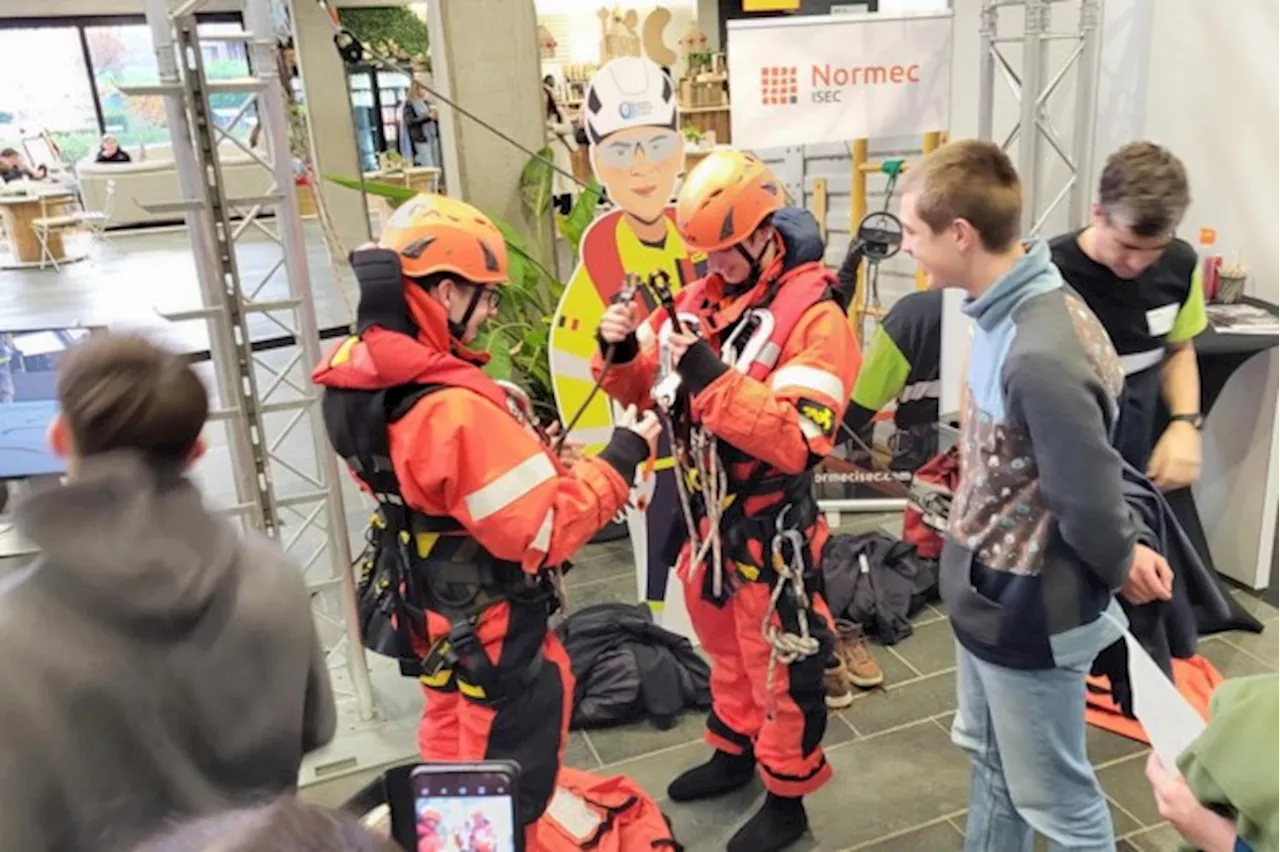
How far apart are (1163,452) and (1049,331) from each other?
43.6 inches

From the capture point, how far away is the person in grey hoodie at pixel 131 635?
1085 mm

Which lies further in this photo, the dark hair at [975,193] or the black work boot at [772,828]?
the black work boot at [772,828]

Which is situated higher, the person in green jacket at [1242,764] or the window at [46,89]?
the window at [46,89]

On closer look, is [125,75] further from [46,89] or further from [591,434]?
[591,434]

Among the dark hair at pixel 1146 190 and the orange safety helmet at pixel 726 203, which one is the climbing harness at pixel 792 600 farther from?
the dark hair at pixel 1146 190

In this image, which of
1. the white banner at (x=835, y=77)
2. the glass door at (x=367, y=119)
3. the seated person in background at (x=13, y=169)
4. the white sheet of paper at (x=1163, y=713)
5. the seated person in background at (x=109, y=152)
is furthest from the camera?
the glass door at (x=367, y=119)

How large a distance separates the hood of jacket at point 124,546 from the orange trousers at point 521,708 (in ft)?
3.41

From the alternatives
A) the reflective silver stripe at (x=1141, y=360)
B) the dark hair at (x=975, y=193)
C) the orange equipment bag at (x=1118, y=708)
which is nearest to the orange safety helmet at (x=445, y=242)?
the dark hair at (x=975, y=193)

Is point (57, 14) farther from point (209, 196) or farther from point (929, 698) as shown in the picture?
point (929, 698)

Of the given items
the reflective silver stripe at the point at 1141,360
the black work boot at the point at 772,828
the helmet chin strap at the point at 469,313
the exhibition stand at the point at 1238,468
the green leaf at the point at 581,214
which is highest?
the helmet chin strap at the point at 469,313

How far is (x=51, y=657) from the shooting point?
1.10m

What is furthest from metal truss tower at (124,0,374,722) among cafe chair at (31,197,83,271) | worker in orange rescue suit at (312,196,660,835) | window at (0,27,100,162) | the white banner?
window at (0,27,100,162)

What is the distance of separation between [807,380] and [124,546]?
1.60 m

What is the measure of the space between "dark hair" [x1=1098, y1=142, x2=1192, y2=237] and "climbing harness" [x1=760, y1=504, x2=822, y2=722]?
108cm
